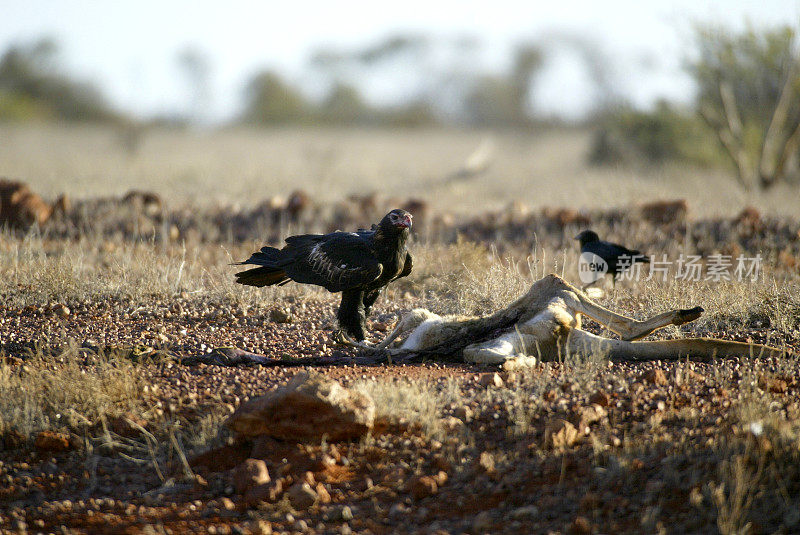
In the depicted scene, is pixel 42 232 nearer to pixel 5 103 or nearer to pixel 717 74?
pixel 717 74

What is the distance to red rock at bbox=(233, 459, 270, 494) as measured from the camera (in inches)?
140

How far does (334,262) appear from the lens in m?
5.38

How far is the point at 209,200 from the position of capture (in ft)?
42.8

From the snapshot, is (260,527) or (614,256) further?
(614,256)

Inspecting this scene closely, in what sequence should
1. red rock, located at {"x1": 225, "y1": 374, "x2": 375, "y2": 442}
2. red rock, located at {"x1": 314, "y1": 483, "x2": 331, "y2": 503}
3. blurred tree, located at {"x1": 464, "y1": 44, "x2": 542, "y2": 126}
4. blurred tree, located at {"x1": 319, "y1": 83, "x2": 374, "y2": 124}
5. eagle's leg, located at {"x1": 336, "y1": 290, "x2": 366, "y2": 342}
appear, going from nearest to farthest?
red rock, located at {"x1": 314, "y1": 483, "x2": 331, "y2": 503} < red rock, located at {"x1": 225, "y1": 374, "x2": 375, "y2": 442} < eagle's leg, located at {"x1": 336, "y1": 290, "x2": 366, "y2": 342} < blurred tree, located at {"x1": 464, "y1": 44, "x2": 542, "y2": 126} < blurred tree, located at {"x1": 319, "y1": 83, "x2": 374, "y2": 124}

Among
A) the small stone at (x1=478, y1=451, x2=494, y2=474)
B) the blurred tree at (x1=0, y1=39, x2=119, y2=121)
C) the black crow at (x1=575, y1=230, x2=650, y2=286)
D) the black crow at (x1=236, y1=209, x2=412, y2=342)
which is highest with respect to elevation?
the blurred tree at (x1=0, y1=39, x2=119, y2=121)

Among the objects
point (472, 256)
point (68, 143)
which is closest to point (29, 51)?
point (68, 143)

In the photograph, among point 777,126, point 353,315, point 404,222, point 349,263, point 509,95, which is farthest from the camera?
point 509,95

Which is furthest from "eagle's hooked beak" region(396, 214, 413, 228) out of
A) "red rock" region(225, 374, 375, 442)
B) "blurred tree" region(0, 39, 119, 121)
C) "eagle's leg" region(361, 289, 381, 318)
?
"blurred tree" region(0, 39, 119, 121)

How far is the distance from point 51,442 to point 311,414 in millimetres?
1443

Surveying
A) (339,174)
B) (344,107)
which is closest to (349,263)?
(339,174)

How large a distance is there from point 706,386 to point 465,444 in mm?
1578

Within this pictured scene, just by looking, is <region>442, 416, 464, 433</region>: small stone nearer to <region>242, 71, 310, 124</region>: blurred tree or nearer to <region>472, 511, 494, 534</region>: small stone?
<region>472, 511, 494, 534</region>: small stone

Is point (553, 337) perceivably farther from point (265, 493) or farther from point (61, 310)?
point (61, 310)
